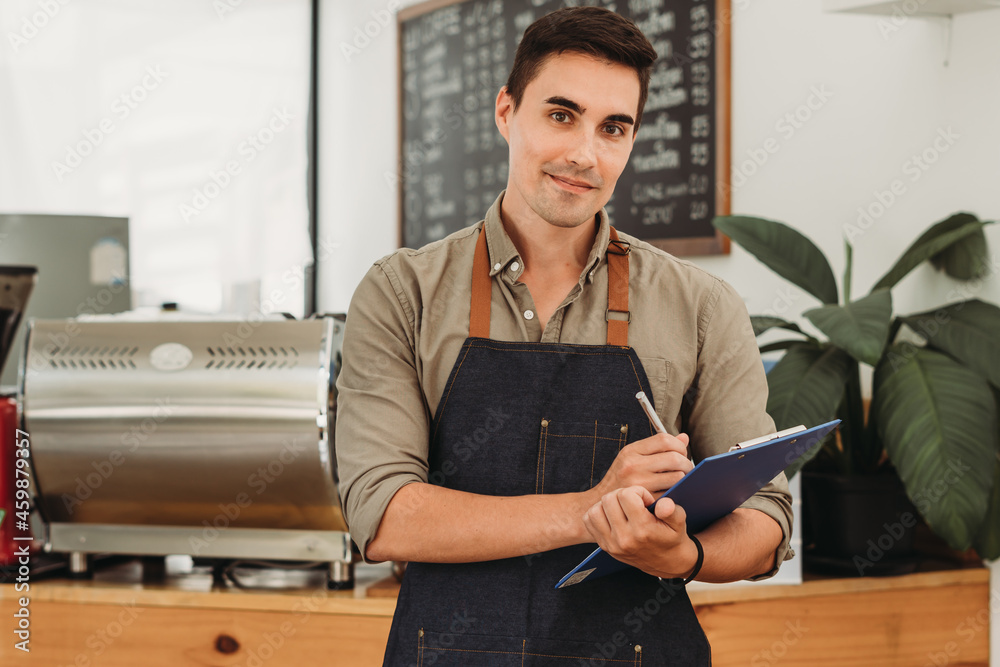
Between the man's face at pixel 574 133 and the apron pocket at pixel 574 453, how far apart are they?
0.27 m

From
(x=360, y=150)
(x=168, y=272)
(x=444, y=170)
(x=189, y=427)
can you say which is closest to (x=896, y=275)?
(x=189, y=427)

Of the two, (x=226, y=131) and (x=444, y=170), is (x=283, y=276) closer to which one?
(x=226, y=131)

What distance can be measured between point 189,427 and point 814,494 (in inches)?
48.5

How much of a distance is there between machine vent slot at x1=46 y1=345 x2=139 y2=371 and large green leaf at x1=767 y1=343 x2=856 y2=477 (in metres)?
1.17

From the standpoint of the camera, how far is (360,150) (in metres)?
3.79

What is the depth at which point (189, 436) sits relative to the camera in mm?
1574

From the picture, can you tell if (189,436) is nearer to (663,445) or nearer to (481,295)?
(481,295)

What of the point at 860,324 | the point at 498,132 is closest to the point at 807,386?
the point at 860,324

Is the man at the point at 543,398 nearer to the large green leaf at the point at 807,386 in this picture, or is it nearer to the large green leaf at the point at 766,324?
the large green leaf at the point at 807,386

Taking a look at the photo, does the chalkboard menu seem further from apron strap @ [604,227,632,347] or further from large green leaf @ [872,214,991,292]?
apron strap @ [604,227,632,347]

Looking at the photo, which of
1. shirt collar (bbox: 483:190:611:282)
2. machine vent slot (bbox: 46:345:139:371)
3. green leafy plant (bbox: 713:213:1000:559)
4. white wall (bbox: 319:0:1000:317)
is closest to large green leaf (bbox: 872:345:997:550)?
green leafy plant (bbox: 713:213:1000:559)

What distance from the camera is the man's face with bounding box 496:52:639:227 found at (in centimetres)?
116

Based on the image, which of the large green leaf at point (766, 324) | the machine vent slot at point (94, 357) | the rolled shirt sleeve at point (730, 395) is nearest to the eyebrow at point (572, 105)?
the rolled shirt sleeve at point (730, 395)

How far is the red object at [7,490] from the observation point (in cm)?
170
